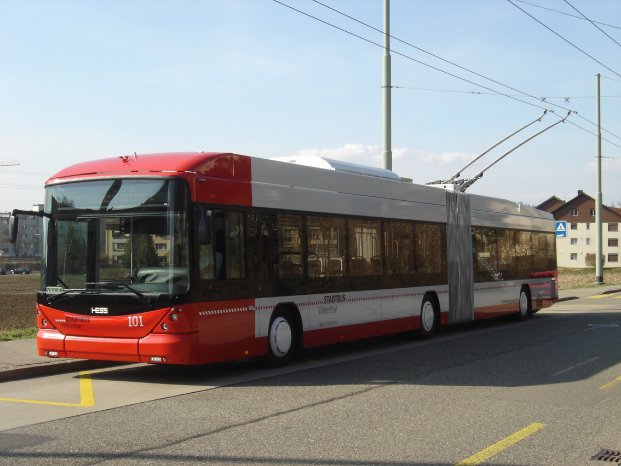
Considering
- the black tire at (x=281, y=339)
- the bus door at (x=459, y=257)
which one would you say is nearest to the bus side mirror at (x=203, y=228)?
the black tire at (x=281, y=339)

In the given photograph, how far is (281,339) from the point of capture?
11023mm

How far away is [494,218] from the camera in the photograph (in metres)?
18.8

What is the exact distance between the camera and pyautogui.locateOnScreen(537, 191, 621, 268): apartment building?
111750 millimetres

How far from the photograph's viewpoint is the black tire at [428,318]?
15041 mm

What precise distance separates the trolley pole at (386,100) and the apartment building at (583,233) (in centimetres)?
9794

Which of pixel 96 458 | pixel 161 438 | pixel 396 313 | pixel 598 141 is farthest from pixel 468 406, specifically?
pixel 598 141

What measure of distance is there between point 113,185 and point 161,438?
4.19 meters

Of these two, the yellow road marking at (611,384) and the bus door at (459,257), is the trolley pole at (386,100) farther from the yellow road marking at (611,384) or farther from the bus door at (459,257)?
the yellow road marking at (611,384)

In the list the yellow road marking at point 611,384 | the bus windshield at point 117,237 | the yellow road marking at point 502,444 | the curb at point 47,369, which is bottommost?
the yellow road marking at point 611,384

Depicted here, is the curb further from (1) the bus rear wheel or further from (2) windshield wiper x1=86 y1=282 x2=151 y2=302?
(1) the bus rear wheel

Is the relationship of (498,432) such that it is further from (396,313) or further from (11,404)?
(396,313)

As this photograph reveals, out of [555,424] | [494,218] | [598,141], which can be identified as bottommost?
[555,424]

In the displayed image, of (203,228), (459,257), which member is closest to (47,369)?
(203,228)

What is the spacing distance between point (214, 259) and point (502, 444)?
4.69m
